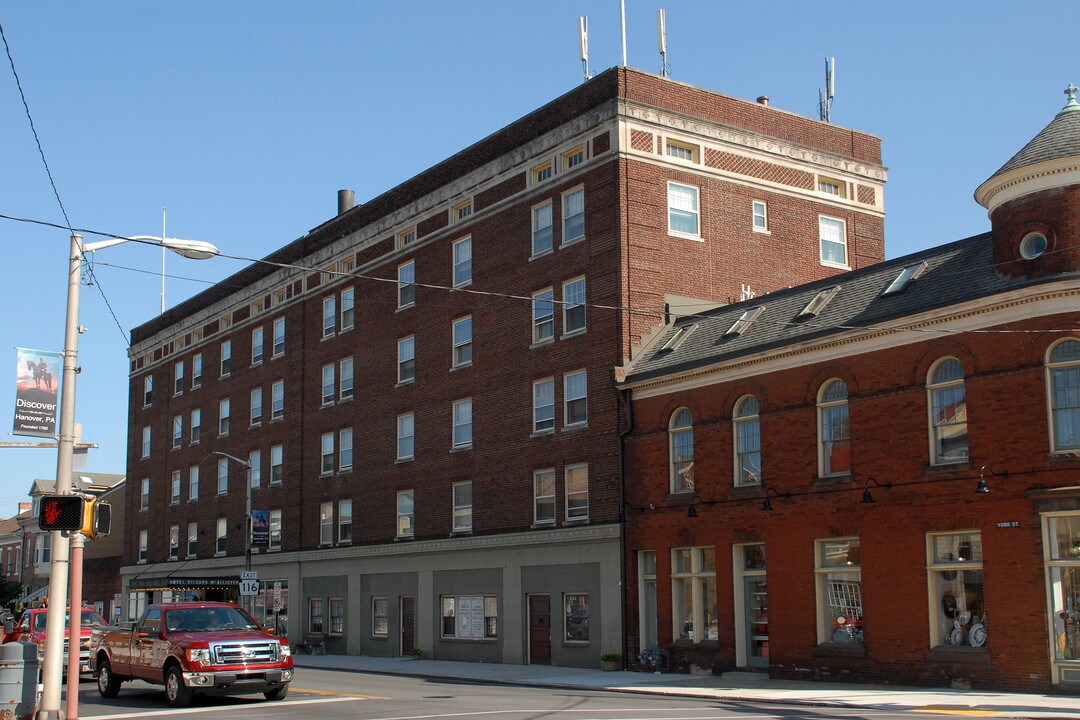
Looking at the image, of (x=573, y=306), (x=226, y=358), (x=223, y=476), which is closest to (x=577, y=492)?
(x=573, y=306)

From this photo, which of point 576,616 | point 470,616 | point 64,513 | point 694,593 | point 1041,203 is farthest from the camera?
point 470,616

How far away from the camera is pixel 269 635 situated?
23.6 meters

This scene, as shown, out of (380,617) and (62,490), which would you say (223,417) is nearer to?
(380,617)

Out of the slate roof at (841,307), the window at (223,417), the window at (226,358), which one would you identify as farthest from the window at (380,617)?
the window at (226,358)

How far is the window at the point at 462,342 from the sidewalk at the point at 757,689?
988 centimetres

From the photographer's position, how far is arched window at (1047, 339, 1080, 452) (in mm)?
23172

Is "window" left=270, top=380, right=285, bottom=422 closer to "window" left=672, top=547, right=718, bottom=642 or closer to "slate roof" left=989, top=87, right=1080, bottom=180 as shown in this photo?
"window" left=672, top=547, right=718, bottom=642

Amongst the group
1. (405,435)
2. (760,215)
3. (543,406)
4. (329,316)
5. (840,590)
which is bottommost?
(840,590)

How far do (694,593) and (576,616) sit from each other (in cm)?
498

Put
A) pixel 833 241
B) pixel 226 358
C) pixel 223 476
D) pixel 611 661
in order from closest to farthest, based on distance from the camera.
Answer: pixel 611 661
pixel 833 241
pixel 223 476
pixel 226 358

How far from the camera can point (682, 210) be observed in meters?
37.2

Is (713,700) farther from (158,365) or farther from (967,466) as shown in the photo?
(158,365)

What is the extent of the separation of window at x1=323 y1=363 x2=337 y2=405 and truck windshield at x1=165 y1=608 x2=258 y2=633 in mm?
25122

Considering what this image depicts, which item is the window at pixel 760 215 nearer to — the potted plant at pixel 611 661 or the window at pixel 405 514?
the potted plant at pixel 611 661
